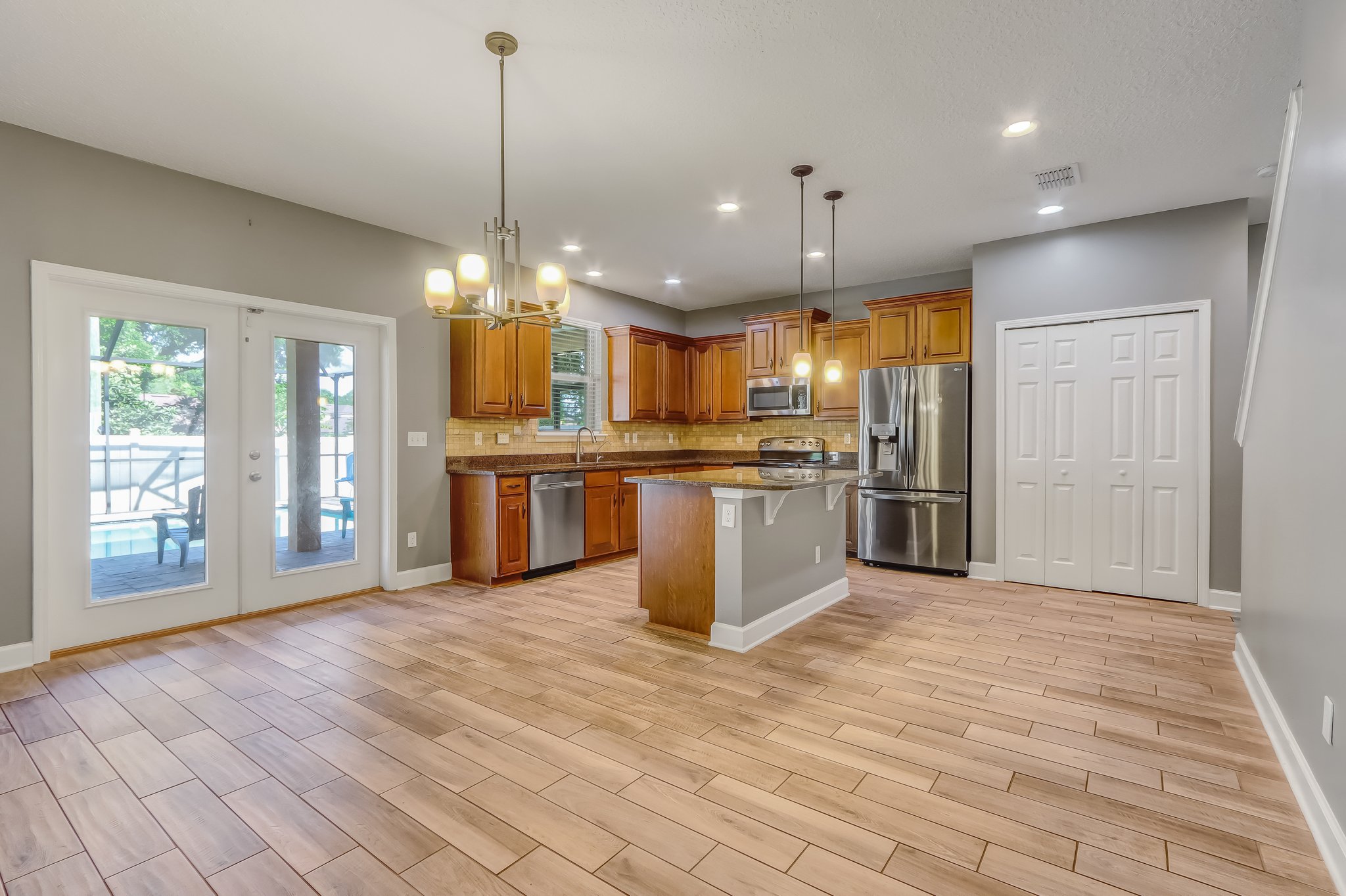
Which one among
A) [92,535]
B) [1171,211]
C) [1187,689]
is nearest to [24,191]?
[92,535]

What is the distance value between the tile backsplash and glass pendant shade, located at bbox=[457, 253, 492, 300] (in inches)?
106

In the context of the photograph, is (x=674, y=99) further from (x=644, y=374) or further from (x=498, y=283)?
(x=644, y=374)

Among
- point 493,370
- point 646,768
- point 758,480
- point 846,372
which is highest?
point 846,372

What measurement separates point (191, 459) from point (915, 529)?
5.38 m

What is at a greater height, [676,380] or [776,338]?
[776,338]

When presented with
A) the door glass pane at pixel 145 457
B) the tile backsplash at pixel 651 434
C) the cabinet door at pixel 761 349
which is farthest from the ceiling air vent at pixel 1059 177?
the door glass pane at pixel 145 457

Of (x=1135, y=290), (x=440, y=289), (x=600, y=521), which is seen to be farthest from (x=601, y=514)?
(x=1135, y=290)

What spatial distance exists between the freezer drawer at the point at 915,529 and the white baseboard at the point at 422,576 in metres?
3.67

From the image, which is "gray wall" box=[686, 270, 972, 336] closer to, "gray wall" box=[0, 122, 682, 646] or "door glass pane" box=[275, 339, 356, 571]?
"gray wall" box=[0, 122, 682, 646]

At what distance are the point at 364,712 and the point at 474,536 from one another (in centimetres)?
250

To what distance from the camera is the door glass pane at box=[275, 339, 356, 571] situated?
4324mm

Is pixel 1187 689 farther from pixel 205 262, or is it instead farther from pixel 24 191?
pixel 24 191

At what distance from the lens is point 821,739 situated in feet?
8.02

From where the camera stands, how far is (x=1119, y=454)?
4699mm
